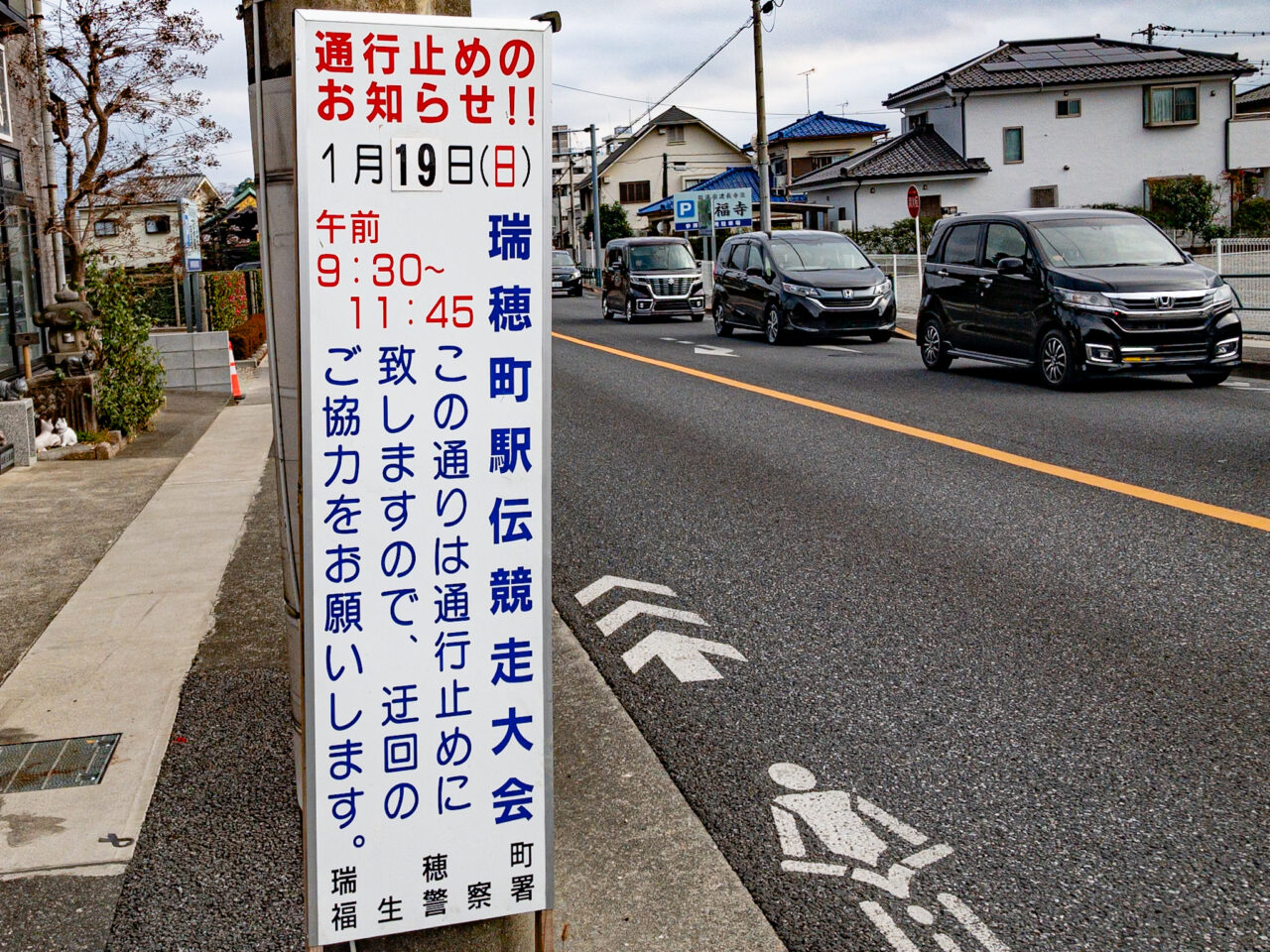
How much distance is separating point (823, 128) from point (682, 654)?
65.4 m

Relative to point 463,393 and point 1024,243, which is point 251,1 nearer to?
point 463,393

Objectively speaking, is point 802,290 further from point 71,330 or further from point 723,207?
point 723,207

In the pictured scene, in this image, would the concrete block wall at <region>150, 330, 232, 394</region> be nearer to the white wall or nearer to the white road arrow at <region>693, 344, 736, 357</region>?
the white road arrow at <region>693, 344, 736, 357</region>

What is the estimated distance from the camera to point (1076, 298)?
13148mm

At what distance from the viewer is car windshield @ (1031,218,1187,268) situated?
13742 millimetres

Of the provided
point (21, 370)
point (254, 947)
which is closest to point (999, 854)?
point (254, 947)

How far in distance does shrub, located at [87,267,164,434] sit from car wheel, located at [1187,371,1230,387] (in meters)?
10.2

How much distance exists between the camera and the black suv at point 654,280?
1114 inches

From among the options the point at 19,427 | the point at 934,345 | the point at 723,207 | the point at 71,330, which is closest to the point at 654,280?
the point at 723,207

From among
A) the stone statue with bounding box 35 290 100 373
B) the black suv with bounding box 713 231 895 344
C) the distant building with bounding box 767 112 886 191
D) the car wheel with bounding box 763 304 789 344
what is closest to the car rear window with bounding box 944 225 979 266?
the black suv with bounding box 713 231 895 344

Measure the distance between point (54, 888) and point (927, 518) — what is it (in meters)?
5.24

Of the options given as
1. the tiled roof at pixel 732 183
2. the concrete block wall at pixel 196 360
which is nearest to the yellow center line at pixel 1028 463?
the concrete block wall at pixel 196 360

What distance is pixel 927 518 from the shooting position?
7.47m

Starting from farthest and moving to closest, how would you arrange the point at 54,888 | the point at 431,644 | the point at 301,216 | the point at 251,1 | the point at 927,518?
the point at 927,518
the point at 54,888
the point at 251,1
the point at 431,644
the point at 301,216
